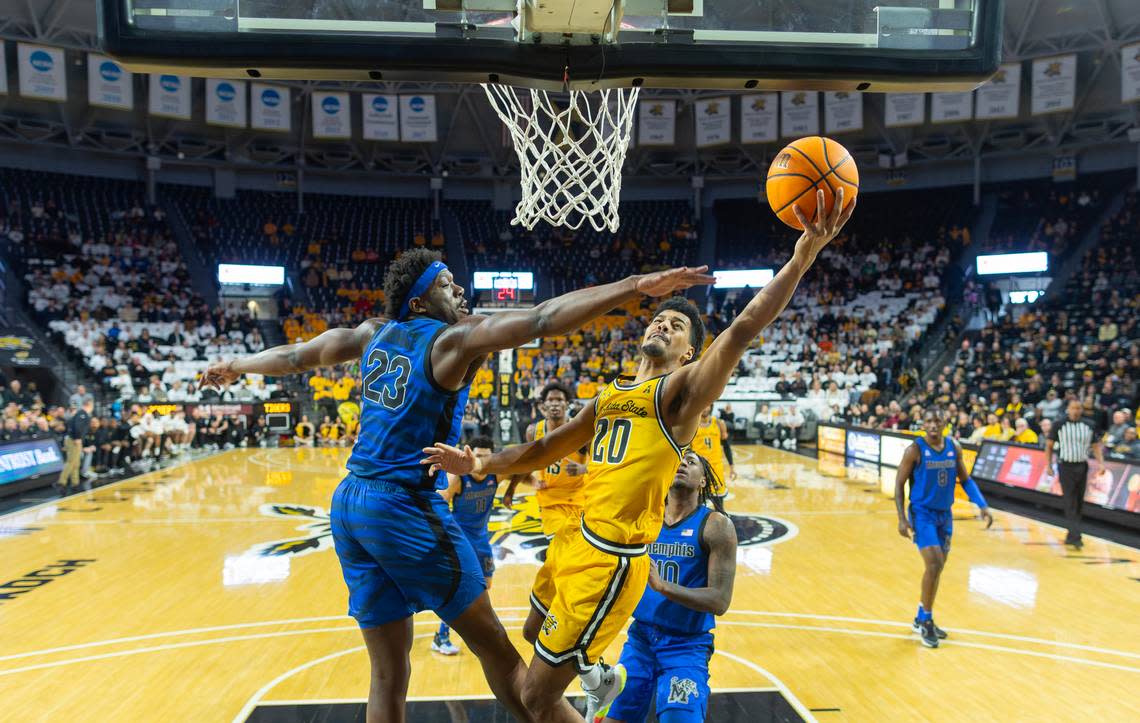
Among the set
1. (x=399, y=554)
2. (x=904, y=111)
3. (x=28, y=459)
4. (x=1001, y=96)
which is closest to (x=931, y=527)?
(x=399, y=554)

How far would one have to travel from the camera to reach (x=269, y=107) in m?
24.4

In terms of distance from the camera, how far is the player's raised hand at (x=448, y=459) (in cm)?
303

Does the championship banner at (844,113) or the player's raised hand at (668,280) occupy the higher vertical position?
the championship banner at (844,113)

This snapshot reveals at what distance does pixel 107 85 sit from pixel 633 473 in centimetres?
2445

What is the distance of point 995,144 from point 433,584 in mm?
28367

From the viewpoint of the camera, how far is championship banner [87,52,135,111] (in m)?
22.0

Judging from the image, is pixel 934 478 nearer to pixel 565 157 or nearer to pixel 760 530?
pixel 565 157

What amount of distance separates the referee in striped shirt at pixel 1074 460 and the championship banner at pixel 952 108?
15789 mm

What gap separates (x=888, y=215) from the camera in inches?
1141

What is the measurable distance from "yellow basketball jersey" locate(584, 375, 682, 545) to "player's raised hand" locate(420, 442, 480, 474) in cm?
57

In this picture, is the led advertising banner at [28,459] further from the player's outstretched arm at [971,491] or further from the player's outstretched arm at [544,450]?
the player's outstretched arm at [971,491]

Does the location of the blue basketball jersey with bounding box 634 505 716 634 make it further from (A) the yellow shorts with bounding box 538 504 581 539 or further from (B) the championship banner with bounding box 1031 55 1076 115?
(B) the championship banner with bounding box 1031 55 1076 115

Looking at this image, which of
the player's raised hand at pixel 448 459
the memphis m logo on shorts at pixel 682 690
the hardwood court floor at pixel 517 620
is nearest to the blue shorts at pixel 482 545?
the hardwood court floor at pixel 517 620

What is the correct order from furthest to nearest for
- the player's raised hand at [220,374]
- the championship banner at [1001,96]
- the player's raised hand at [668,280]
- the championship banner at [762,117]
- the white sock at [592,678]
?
the championship banner at [762,117], the championship banner at [1001,96], the player's raised hand at [220,374], the white sock at [592,678], the player's raised hand at [668,280]
